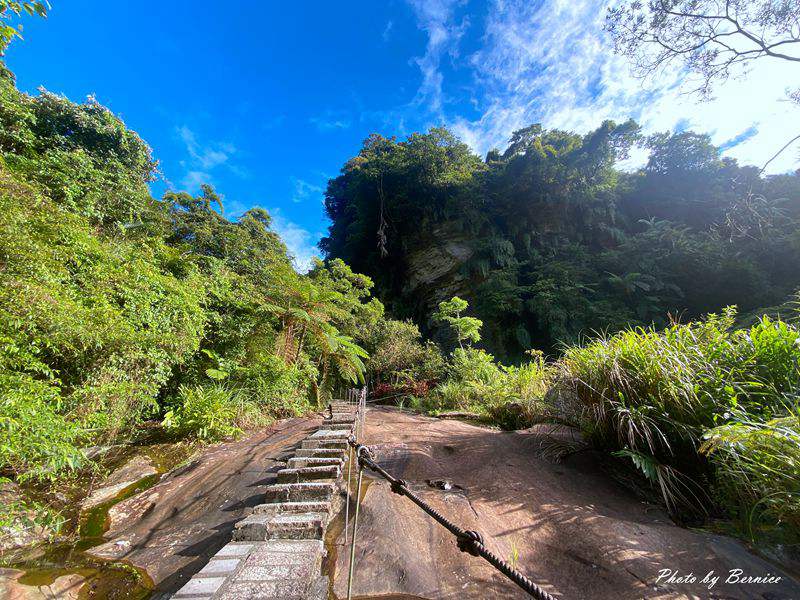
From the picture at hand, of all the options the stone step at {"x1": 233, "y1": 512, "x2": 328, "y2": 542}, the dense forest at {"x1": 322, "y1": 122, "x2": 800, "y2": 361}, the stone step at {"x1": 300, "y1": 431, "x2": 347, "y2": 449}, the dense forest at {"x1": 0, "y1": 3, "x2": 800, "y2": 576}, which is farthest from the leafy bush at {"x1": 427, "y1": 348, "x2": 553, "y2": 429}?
the dense forest at {"x1": 322, "y1": 122, "x2": 800, "y2": 361}

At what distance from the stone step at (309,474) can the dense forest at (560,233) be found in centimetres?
1053

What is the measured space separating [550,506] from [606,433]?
1.06 meters

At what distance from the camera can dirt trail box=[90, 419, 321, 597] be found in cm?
206

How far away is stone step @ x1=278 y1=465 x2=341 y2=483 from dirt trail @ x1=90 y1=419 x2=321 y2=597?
0.32m

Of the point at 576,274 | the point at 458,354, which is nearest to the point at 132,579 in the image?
the point at 458,354

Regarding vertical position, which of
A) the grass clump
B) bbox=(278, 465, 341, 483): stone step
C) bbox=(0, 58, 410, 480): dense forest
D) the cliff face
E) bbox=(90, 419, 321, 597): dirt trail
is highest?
the cliff face

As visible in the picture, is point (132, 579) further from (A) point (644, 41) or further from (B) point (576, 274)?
(B) point (576, 274)

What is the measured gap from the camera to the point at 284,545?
1.89 meters

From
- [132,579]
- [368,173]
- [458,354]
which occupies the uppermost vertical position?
[368,173]

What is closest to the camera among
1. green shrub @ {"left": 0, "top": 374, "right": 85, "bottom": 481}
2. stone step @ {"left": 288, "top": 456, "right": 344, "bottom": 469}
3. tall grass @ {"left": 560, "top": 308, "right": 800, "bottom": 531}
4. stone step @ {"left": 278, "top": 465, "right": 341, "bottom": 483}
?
tall grass @ {"left": 560, "top": 308, "right": 800, "bottom": 531}

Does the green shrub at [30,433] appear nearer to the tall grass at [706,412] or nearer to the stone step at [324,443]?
the stone step at [324,443]

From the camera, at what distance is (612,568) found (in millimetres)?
1690

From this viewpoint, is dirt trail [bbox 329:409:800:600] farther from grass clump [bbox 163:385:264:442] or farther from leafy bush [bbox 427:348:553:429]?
grass clump [bbox 163:385:264:442]

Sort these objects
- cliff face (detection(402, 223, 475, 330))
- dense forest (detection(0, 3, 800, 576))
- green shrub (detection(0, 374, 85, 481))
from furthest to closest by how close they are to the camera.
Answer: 1. cliff face (detection(402, 223, 475, 330))
2. dense forest (detection(0, 3, 800, 576))
3. green shrub (detection(0, 374, 85, 481))
